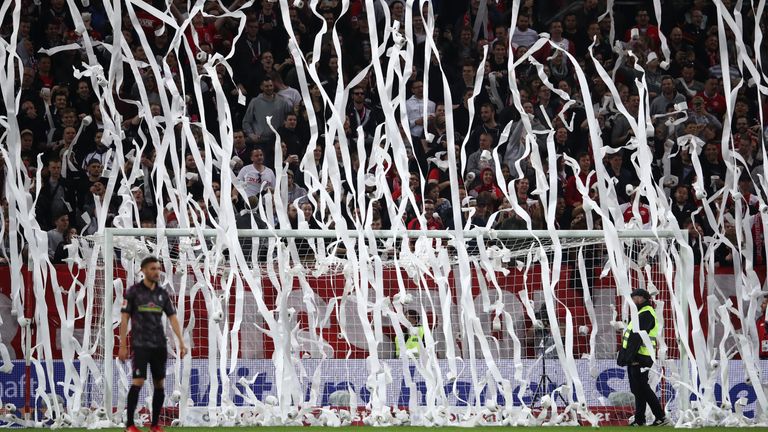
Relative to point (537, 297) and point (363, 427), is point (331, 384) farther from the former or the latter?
point (537, 297)

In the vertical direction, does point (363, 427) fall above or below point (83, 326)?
below

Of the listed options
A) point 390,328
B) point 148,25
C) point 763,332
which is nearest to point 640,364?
point 763,332

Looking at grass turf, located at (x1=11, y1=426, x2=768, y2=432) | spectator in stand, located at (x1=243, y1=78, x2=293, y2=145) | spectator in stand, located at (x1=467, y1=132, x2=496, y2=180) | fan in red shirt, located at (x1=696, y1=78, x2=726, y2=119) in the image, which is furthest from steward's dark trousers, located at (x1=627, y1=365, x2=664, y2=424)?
fan in red shirt, located at (x1=696, y1=78, x2=726, y2=119)

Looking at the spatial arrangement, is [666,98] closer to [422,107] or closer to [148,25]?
[422,107]

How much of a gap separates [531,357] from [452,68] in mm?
5522

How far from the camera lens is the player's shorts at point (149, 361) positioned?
9.88 meters

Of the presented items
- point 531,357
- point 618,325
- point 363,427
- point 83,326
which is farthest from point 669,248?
point 83,326

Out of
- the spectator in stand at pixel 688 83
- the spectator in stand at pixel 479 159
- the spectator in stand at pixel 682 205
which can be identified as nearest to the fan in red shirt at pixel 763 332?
the spectator in stand at pixel 682 205

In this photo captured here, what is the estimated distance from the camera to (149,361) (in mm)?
9945

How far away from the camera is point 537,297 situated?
13.3 m

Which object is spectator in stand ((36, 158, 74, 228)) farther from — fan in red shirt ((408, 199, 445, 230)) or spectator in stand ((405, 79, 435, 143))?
spectator in stand ((405, 79, 435, 143))

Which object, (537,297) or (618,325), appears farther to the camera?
(537,297)

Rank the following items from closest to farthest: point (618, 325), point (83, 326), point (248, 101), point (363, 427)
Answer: point (363, 427), point (618, 325), point (83, 326), point (248, 101)

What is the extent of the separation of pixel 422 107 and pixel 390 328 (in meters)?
4.10
